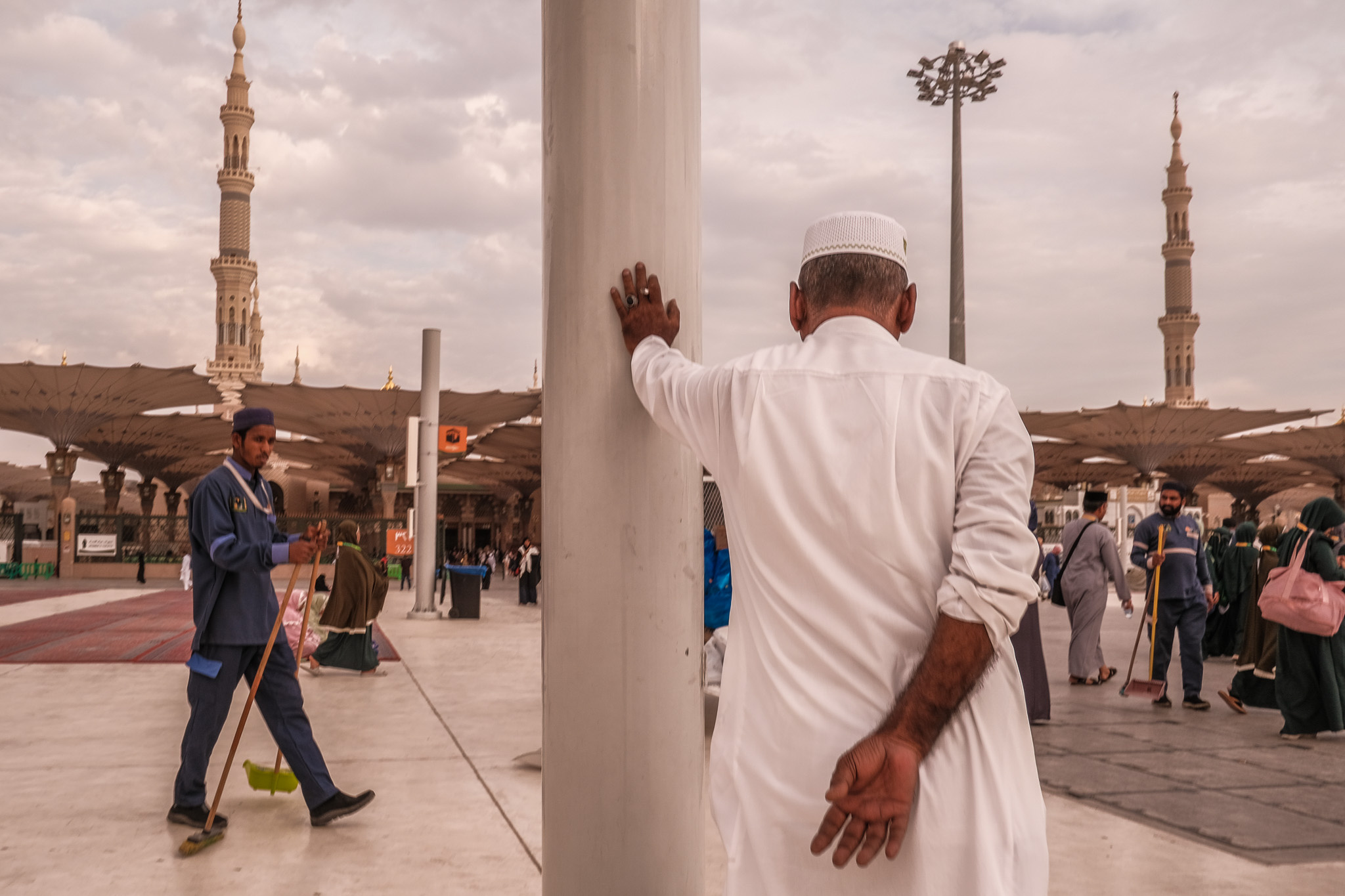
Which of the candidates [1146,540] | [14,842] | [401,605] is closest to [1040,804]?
[14,842]

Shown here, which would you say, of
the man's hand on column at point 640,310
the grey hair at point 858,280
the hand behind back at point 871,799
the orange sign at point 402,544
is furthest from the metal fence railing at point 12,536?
the hand behind back at point 871,799

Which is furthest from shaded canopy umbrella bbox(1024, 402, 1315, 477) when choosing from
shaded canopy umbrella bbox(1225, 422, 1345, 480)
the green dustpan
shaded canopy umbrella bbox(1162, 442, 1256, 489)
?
the green dustpan

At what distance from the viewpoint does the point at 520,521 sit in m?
65.9

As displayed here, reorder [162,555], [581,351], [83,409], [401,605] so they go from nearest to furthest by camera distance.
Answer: [581,351], [401,605], [162,555], [83,409]

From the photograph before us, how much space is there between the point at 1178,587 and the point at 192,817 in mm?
6874

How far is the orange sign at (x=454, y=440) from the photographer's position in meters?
19.1

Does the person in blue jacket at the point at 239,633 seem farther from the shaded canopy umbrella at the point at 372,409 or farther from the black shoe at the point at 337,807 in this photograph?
the shaded canopy umbrella at the point at 372,409

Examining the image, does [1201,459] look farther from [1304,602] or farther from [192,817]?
[192,817]

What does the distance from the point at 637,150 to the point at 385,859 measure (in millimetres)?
2952

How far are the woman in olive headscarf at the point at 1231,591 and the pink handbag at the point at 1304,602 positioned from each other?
383 cm

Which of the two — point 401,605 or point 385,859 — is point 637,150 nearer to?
point 385,859

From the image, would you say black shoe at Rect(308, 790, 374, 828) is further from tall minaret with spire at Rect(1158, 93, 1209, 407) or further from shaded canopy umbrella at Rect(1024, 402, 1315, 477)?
tall minaret with spire at Rect(1158, 93, 1209, 407)

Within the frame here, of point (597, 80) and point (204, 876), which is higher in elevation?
point (597, 80)

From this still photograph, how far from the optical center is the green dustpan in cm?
508
